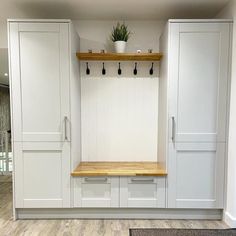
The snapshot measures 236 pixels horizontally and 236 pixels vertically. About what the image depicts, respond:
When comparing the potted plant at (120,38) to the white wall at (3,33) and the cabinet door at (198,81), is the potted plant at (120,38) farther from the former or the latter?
the white wall at (3,33)

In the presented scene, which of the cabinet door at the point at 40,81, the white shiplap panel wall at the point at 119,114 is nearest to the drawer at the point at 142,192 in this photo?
the white shiplap panel wall at the point at 119,114

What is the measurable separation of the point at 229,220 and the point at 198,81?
1.60m

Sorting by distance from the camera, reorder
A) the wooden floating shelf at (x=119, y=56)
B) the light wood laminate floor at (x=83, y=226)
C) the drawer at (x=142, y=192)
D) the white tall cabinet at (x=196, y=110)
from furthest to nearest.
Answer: the wooden floating shelf at (x=119, y=56), the drawer at (x=142, y=192), the white tall cabinet at (x=196, y=110), the light wood laminate floor at (x=83, y=226)

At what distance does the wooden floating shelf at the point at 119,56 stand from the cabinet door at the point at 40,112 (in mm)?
347

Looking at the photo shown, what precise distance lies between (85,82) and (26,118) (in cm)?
92

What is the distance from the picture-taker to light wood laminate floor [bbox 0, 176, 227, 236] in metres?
2.31

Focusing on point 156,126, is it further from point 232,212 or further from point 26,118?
point 26,118

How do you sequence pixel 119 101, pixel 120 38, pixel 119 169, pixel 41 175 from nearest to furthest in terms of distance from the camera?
pixel 41 175 < pixel 119 169 < pixel 120 38 < pixel 119 101

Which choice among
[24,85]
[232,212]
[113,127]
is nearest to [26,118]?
[24,85]

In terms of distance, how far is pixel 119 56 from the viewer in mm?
2688

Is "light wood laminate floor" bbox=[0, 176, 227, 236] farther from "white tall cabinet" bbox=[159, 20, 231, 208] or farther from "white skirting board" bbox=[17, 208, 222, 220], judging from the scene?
"white tall cabinet" bbox=[159, 20, 231, 208]

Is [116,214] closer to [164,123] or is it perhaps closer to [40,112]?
[164,123]

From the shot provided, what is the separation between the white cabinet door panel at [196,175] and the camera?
2477 millimetres

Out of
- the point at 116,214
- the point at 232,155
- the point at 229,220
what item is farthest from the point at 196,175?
the point at 116,214
